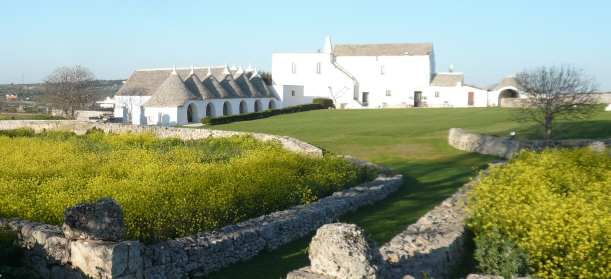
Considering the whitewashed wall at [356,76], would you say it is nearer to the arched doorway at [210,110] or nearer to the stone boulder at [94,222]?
the arched doorway at [210,110]

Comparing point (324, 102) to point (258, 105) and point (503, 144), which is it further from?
point (503, 144)

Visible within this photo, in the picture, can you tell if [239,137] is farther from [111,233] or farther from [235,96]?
[235,96]

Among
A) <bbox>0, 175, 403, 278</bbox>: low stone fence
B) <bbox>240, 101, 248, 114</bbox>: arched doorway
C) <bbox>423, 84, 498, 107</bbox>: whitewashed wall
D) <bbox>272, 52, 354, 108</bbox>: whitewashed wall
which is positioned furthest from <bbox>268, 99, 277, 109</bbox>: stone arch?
<bbox>0, 175, 403, 278</bbox>: low stone fence

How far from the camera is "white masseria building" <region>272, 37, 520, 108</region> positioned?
60188 mm

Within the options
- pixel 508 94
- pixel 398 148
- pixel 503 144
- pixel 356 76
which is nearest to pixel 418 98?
pixel 356 76

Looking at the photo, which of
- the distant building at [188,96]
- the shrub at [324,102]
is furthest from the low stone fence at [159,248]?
the shrub at [324,102]

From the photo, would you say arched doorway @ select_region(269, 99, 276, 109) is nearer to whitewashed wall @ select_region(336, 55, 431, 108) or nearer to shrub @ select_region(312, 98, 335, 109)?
shrub @ select_region(312, 98, 335, 109)

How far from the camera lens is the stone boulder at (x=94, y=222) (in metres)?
7.74

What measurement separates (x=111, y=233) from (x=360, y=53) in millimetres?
57639

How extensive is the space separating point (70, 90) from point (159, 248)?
183 feet

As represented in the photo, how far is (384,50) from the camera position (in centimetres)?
→ 6306

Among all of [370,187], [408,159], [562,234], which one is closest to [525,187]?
[562,234]

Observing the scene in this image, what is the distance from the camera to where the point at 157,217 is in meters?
9.98

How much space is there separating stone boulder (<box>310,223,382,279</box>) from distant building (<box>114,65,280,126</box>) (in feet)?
123
